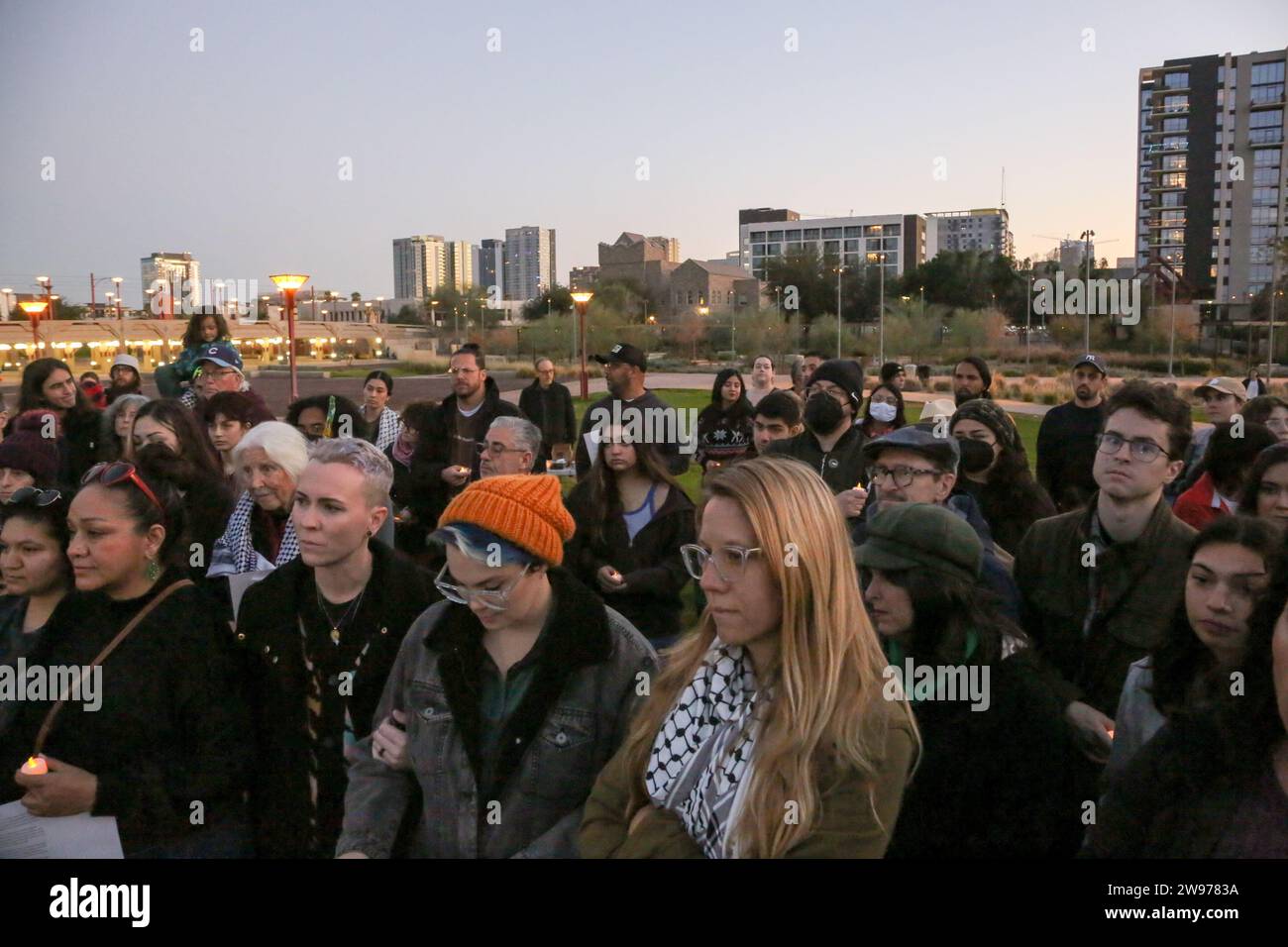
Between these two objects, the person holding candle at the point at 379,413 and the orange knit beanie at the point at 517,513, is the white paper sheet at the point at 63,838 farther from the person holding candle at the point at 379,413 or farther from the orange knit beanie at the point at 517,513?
the person holding candle at the point at 379,413

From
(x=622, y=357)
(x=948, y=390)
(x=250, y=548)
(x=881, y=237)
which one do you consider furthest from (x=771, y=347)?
(x=881, y=237)

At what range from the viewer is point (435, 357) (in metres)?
55.1

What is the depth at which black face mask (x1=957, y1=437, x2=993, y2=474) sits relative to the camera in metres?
4.55

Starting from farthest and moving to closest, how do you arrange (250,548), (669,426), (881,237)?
(881,237) < (669,426) < (250,548)

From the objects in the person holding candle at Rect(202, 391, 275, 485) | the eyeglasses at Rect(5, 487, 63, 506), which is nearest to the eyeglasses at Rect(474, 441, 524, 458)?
the person holding candle at Rect(202, 391, 275, 485)

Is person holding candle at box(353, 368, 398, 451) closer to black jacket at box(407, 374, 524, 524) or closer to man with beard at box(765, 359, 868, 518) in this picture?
black jacket at box(407, 374, 524, 524)

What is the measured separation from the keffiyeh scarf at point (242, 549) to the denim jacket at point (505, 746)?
1.39 metres

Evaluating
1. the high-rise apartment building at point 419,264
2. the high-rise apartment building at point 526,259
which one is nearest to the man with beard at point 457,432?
the high-rise apartment building at point 526,259

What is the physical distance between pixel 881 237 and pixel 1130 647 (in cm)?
11557

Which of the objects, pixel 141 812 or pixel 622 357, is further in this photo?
pixel 622 357

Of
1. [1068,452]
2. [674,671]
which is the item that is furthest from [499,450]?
[1068,452]

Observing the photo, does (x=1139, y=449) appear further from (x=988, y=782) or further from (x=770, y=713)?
(x=770, y=713)

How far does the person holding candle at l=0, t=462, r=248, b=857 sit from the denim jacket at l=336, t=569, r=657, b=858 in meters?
0.61
